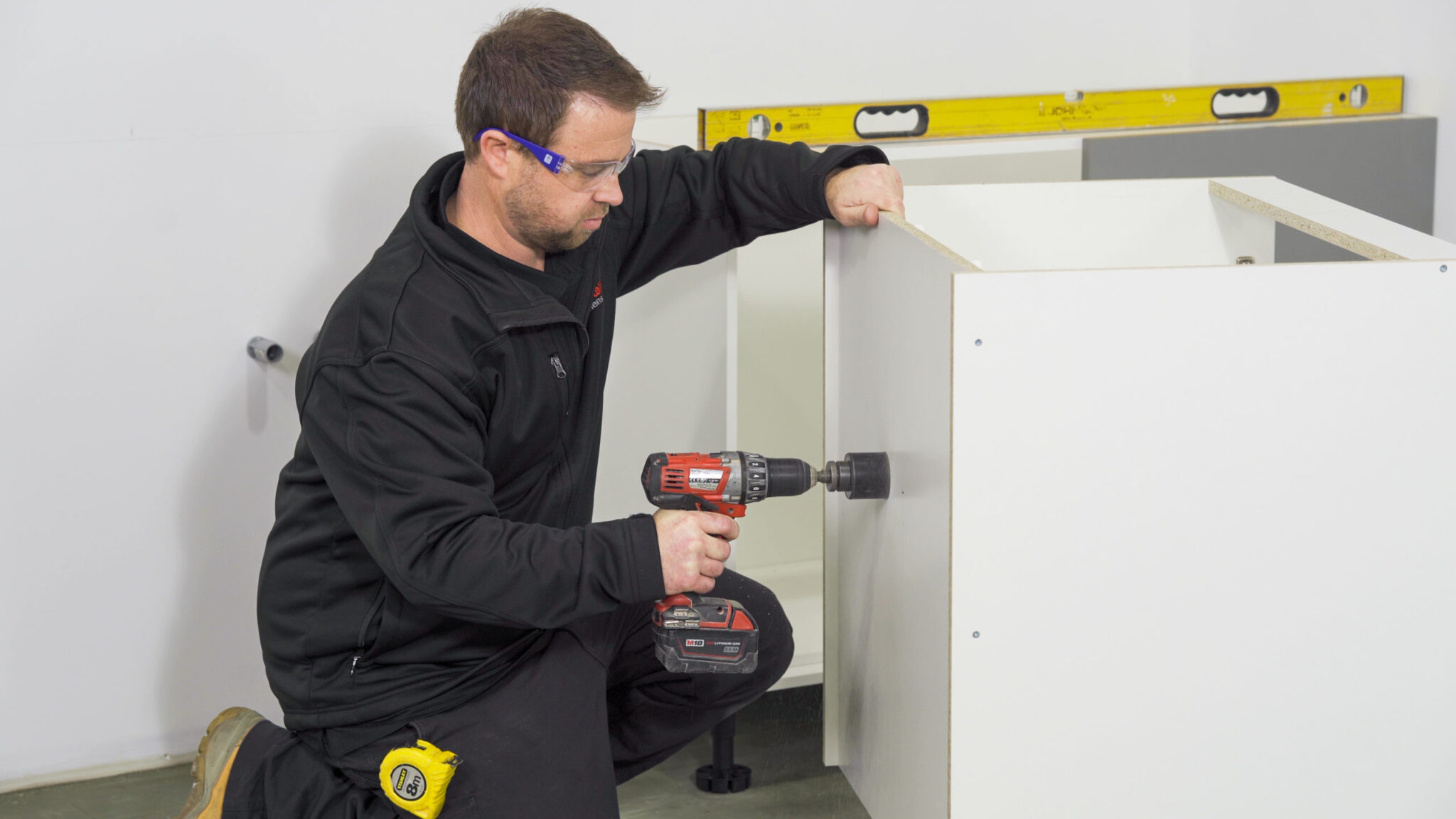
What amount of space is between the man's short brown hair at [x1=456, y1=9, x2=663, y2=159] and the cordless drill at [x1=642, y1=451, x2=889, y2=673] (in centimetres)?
38

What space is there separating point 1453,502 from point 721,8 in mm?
1578

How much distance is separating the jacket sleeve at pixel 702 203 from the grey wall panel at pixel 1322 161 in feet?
2.24

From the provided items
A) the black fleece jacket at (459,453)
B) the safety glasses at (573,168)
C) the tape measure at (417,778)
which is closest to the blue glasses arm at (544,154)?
the safety glasses at (573,168)

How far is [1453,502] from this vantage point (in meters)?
1.19

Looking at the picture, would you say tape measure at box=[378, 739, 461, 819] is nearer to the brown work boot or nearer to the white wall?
the brown work boot

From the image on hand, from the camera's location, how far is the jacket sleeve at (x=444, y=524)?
47.1 inches

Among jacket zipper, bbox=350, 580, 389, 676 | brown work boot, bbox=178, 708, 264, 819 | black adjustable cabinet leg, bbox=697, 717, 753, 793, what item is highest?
jacket zipper, bbox=350, 580, 389, 676

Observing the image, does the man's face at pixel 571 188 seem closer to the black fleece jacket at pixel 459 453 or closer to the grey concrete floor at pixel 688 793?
the black fleece jacket at pixel 459 453

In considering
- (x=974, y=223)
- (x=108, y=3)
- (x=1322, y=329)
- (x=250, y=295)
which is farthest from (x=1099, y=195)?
(x=108, y=3)

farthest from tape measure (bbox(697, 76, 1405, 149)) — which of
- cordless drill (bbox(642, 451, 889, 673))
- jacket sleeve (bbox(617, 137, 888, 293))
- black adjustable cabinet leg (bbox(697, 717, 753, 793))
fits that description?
black adjustable cabinet leg (bbox(697, 717, 753, 793))

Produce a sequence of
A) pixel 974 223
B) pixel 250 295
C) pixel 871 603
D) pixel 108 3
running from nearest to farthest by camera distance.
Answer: pixel 871 603, pixel 974 223, pixel 108 3, pixel 250 295

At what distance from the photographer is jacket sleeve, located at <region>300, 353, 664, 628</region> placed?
120 centimetres

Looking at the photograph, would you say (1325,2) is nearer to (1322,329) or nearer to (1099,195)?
(1099,195)

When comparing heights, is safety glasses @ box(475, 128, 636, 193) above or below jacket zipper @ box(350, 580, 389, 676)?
above
